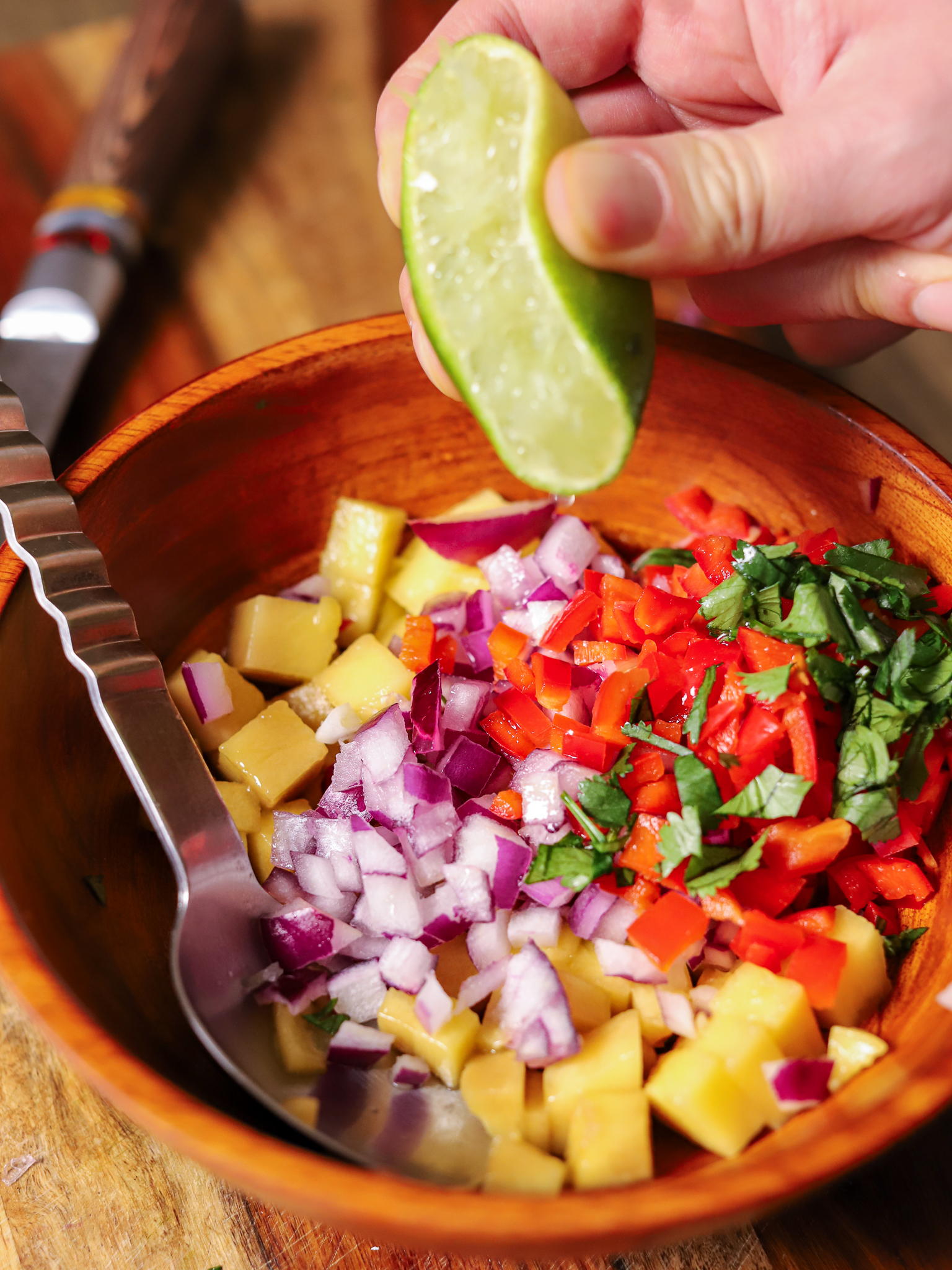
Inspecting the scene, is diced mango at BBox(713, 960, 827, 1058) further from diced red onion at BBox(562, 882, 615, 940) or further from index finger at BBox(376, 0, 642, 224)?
index finger at BBox(376, 0, 642, 224)

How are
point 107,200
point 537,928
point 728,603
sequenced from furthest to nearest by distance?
point 107,200
point 728,603
point 537,928

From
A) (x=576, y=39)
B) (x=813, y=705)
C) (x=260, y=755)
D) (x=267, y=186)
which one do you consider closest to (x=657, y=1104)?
(x=813, y=705)

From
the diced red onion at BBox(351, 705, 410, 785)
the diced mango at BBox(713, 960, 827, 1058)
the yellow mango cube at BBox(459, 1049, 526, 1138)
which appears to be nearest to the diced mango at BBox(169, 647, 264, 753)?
the diced red onion at BBox(351, 705, 410, 785)

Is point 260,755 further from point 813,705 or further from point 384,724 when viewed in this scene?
point 813,705

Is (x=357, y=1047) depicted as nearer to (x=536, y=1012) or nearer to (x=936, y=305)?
(x=536, y=1012)

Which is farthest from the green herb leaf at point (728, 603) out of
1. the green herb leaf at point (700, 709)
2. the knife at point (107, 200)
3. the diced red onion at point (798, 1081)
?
the knife at point (107, 200)

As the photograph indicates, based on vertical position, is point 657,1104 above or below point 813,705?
below

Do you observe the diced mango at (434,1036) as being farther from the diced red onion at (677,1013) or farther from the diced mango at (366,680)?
the diced mango at (366,680)

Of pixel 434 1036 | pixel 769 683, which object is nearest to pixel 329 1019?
pixel 434 1036
